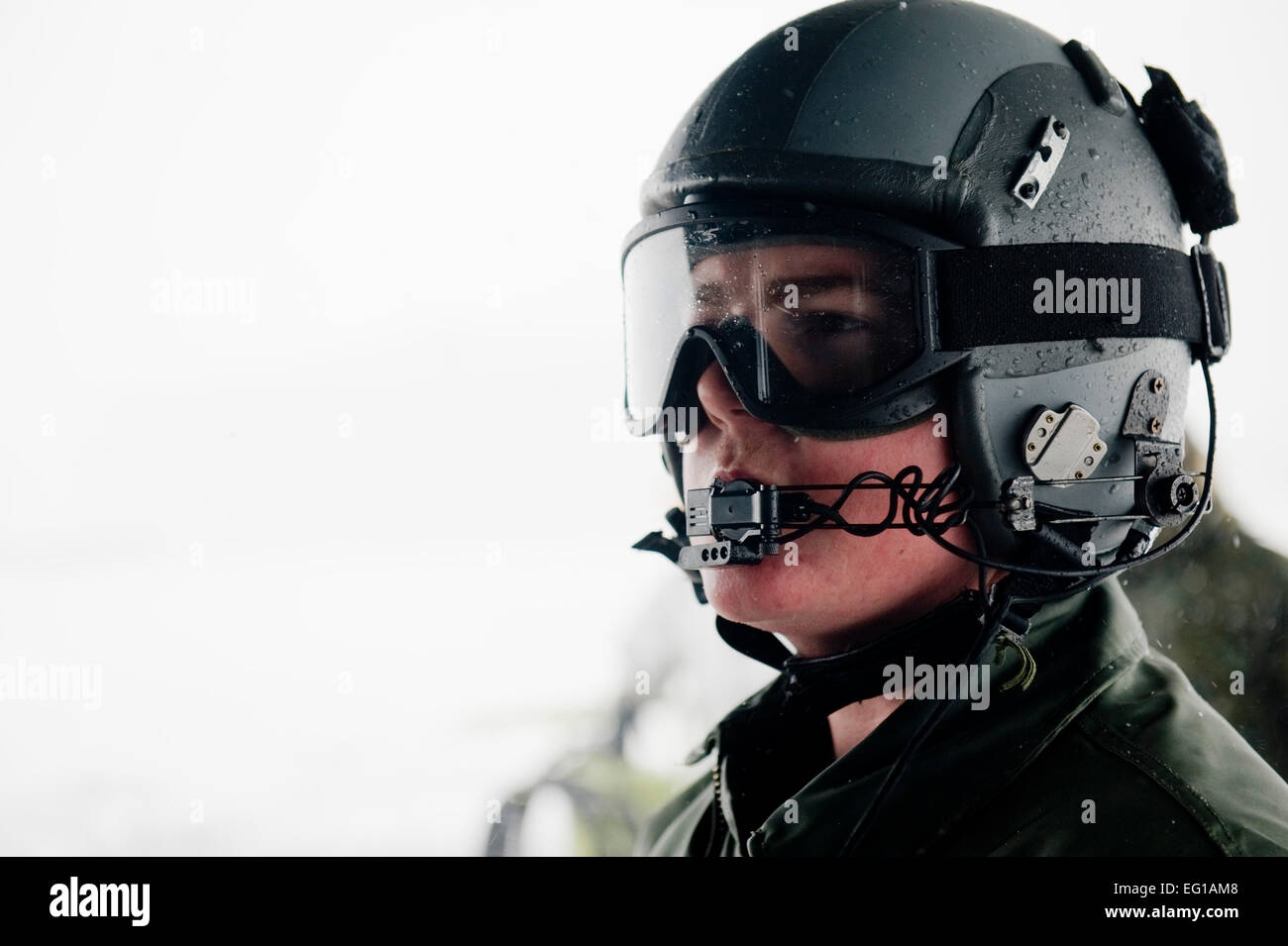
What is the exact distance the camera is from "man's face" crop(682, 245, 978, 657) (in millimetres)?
1173

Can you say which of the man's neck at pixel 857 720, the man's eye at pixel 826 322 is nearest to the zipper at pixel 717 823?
the man's neck at pixel 857 720

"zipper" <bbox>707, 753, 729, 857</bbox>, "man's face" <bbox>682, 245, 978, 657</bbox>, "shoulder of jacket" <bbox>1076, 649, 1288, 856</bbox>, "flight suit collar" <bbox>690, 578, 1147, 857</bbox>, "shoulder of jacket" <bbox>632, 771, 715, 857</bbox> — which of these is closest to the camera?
"shoulder of jacket" <bbox>1076, 649, 1288, 856</bbox>

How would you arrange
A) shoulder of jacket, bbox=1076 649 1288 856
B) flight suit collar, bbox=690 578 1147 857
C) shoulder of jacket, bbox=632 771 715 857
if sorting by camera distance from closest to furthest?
shoulder of jacket, bbox=1076 649 1288 856, flight suit collar, bbox=690 578 1147 857, shoulder of jacket, bbox=632 771 715 857

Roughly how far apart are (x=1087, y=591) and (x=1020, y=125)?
18.9 inches

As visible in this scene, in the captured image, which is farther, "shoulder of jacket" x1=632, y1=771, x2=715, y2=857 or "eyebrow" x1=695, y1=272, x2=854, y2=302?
"shoulder of jacket" x1=632, y1=771, x2=715, y2=857

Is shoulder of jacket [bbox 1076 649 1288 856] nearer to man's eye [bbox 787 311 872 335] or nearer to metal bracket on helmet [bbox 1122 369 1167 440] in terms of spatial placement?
metal bracket on helmet [bbox 1122 369 1167 440]

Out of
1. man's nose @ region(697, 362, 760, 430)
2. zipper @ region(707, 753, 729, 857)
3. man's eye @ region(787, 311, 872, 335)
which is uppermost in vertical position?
man's eye @ region(787, 311, 872, 335)

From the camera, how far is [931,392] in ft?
3.86

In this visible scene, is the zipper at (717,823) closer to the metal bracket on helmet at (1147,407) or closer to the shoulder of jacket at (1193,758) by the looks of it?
the shoulder of jacket at (1193,758)

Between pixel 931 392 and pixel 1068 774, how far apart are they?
0.38 metres

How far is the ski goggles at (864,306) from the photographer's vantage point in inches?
45.8

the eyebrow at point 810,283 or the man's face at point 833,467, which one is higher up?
the eyebrow at point 810,283

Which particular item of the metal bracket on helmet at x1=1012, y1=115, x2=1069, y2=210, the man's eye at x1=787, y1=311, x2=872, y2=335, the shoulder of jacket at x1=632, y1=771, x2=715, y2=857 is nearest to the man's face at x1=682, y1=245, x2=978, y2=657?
the man's eye at x1=787, y1=311, x2=872, y2=335
